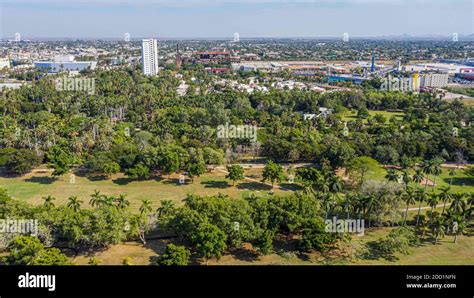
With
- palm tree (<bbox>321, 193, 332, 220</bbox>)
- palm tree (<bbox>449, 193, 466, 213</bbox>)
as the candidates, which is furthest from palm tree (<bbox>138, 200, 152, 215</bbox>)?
palm tree (<bbox>449, 193, 466, 213</bbox>)

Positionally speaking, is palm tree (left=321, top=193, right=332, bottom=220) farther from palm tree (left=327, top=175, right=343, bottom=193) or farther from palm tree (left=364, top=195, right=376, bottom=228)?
palm tree (left=364, top=195, right=376, bottom=228)

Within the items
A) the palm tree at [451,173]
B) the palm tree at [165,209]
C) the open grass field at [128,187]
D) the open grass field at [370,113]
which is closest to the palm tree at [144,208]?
the palm tree at [165,209]

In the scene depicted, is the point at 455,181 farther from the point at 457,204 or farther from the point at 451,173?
the point at 457,204

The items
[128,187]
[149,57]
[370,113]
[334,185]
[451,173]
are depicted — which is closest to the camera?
[334,185]

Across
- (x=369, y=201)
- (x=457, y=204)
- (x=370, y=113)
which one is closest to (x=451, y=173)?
(x=457, y=204)

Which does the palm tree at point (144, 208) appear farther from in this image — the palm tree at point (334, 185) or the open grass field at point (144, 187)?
the palm tree at point (334, 185)

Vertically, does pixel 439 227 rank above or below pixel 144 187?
above

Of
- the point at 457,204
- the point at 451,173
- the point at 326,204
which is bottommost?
the point at 451,173
